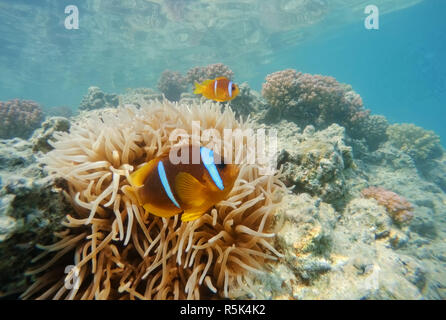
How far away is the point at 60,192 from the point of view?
60.1 inches

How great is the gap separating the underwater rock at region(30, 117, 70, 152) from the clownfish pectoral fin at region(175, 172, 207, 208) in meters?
1.81

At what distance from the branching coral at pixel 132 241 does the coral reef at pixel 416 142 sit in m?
8.79

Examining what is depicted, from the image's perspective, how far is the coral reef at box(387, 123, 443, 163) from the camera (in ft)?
27.0

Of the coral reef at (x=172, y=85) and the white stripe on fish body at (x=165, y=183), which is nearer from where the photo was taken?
the white stripe on fish body at (x=165, y=183)

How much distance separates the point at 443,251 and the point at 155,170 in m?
4.40

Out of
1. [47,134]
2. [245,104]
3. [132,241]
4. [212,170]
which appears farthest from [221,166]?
[245,104]

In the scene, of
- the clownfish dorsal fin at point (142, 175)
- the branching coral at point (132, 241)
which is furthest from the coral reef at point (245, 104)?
the clownfish dorsal fin at point (142, 175)

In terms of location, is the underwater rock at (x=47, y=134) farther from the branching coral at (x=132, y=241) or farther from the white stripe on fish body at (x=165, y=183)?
the white stripe on fish body at (x=165, y=183)

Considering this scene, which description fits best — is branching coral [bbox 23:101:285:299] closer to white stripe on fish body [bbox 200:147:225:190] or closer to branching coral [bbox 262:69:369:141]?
white stripe on fish body [bbox 200:147:225:190]

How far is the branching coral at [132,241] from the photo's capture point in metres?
1.42

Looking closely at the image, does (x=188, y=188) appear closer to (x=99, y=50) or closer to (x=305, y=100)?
(x=305, y=100)

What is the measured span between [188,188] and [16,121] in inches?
360

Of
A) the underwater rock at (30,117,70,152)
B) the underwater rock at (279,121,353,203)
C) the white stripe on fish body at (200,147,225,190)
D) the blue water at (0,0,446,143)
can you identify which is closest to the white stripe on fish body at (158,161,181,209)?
the white stripe on fish body at (200,147,225,190)

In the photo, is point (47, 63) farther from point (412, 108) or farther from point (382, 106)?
point (412, 108)
